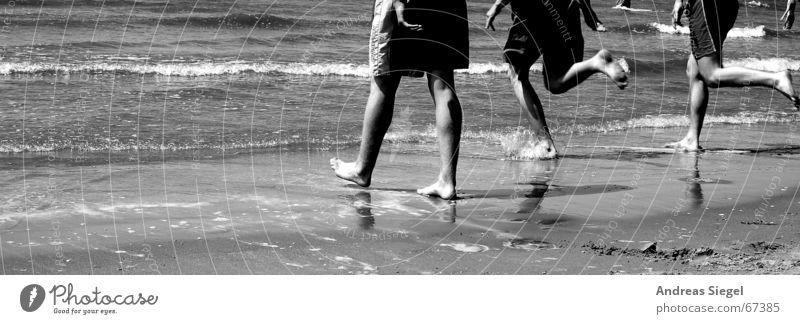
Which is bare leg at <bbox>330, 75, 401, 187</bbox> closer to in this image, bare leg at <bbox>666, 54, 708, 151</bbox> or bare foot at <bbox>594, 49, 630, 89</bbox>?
bare foot at <bbox>594, 49, 630, 89</bbox>

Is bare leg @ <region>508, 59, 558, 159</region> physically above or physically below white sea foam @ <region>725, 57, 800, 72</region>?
above

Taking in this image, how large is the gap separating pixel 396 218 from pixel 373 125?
31.1 inches

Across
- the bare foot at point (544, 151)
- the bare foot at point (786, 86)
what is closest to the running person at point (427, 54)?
the bare foot at point (544, 151)

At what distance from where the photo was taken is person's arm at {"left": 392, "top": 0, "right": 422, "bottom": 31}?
5.64 meters

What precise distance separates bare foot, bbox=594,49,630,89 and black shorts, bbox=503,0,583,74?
54.2 inches

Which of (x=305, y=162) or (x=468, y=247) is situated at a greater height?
(x=468, y=247)

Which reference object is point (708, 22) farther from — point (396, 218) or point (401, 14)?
point (396, 218)

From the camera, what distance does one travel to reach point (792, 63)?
63.9ft

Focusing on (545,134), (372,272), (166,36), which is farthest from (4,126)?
(166,36)

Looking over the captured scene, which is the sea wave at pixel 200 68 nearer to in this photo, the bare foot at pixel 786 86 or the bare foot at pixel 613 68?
the bare foot at pixel 786 86

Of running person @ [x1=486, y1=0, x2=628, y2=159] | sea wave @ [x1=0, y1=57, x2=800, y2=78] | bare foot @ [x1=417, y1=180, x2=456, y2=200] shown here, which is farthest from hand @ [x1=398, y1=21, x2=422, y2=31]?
sea wave @ [x1=0, y1=57, x2=800, y2=78]

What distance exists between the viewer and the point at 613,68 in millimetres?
6328

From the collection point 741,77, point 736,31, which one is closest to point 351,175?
point 741,77

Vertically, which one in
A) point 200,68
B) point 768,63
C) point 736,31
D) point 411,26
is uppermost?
point 411,26
